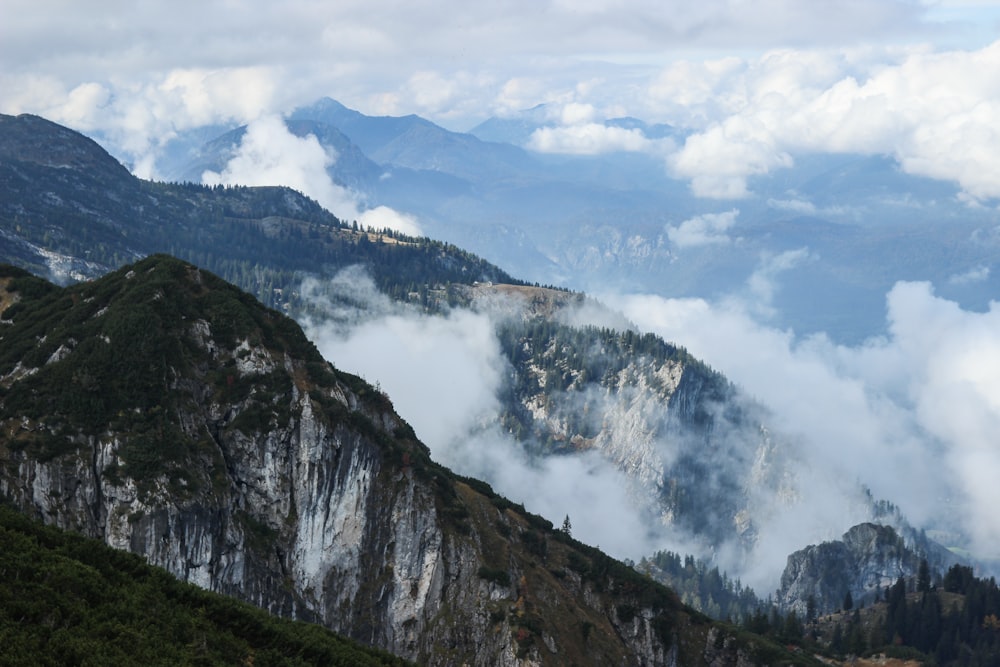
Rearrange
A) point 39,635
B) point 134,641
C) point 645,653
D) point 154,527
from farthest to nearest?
point 645,653 < point 154,527 < point 134,641 < point 39,635

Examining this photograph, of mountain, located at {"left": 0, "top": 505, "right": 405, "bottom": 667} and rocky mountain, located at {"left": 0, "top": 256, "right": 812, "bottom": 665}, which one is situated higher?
rocky mountain, located at {"left": 0, "top": 256, "right": 812, "bottom": 665}

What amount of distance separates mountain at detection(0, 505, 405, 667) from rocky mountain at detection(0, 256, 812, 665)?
26732 mm

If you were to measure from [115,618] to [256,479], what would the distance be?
5110 cm

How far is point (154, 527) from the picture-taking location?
107 m

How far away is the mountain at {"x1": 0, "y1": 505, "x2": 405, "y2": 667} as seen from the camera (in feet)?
208

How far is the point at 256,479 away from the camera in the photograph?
12062cm

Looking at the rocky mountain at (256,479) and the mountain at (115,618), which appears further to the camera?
the rocky mountain at (256,479)

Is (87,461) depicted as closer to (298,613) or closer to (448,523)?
(298,613)

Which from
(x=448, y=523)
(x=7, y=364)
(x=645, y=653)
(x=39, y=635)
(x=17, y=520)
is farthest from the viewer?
(x=645, y=653)

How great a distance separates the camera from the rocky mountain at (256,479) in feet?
355

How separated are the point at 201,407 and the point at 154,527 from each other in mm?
18055

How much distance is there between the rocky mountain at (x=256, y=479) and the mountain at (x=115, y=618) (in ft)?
87.7

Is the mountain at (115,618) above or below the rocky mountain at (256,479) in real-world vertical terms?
below

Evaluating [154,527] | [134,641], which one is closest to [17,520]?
[134,641]
